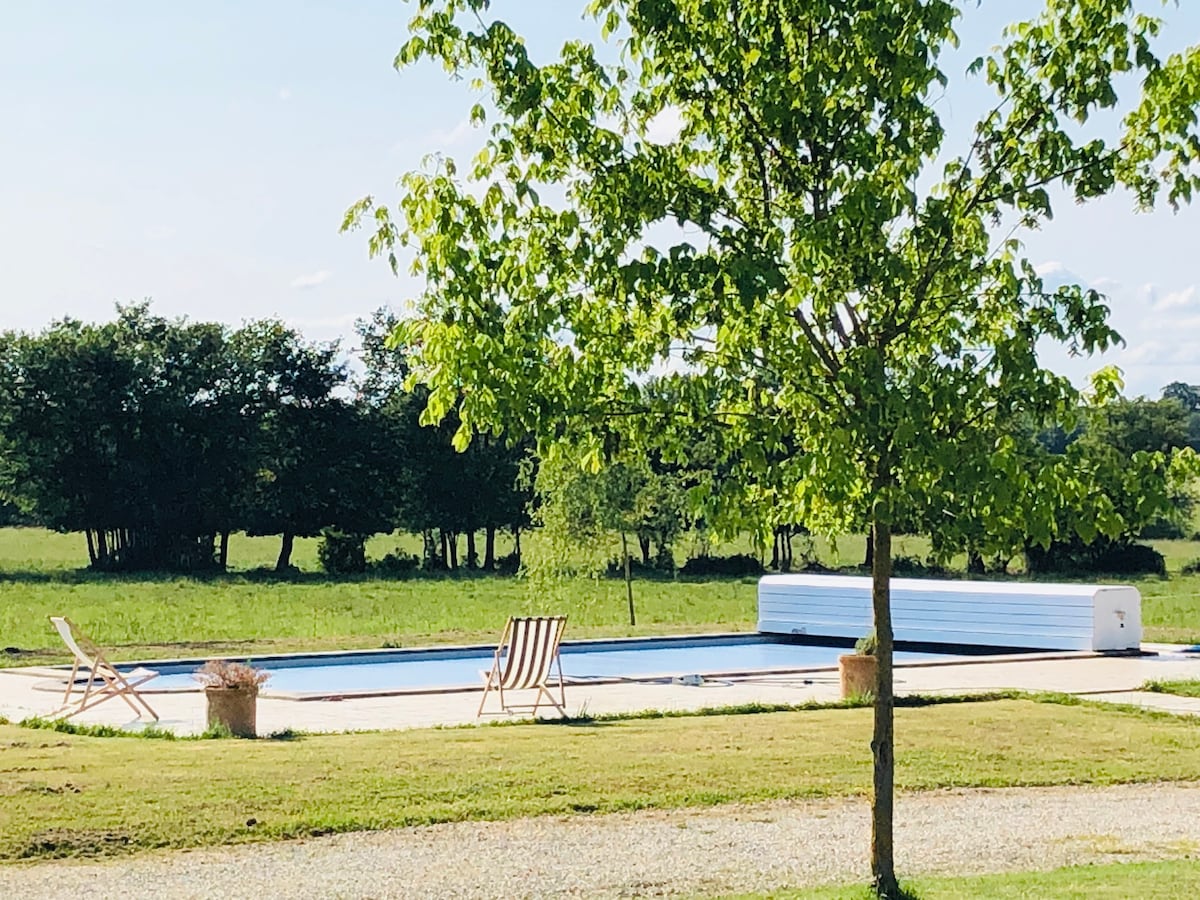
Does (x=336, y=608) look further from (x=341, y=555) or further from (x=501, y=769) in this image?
(x=501, y=769)

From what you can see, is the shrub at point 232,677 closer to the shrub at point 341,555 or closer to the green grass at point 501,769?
the green grass at point 501,769

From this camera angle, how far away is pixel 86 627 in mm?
24750

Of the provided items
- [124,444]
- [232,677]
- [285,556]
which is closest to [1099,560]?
[285,556]

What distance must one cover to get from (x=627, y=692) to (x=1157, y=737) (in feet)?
17.6

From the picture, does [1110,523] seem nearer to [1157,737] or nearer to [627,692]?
[1157,737]

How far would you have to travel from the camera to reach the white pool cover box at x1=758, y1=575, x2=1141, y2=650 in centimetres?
2141

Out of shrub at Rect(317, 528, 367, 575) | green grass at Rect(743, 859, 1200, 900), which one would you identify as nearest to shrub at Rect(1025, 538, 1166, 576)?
shrub at Rect(317, 528, 367, 575)

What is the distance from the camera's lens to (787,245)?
258 inches

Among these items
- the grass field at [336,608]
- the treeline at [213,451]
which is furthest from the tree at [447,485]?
the grass field at [336,608]

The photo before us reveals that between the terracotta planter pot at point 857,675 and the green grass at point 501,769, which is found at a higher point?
the terracotta planter pot at point 857,675

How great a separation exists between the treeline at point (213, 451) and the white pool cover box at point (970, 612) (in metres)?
23.5

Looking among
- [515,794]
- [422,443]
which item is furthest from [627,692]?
[422,443]

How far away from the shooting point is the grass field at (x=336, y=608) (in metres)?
22.4

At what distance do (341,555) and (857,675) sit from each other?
3277 centimetres
